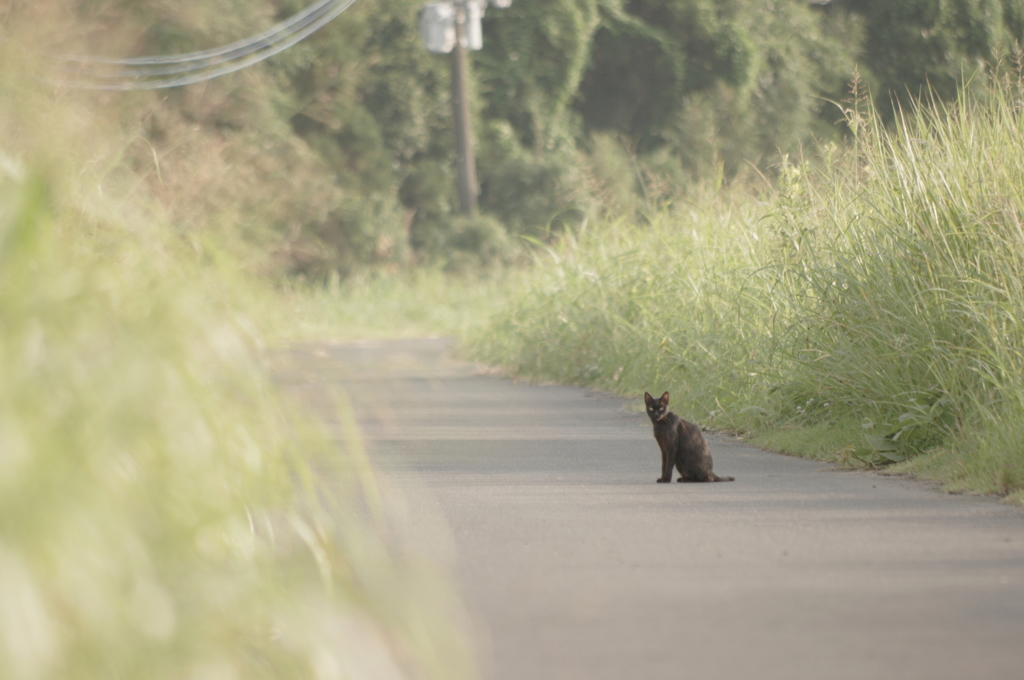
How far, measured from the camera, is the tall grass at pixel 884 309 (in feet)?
20.0

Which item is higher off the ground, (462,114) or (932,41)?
(932,41)

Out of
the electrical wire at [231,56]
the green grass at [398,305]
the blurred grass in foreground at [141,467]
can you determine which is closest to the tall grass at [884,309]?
the blurred grass in foreground at [141,467]

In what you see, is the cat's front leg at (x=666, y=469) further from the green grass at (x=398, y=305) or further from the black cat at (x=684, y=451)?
the green grass at (x=398, y=305)

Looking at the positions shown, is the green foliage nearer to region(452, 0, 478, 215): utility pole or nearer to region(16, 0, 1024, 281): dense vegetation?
region(16, 0, 1024, 281): dense vegetation

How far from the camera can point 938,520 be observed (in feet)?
16.8

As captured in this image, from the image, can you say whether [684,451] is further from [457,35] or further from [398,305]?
[457,35]

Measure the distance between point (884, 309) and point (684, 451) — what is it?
4.61 feet

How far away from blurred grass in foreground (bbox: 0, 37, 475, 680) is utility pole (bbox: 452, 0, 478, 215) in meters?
26.9

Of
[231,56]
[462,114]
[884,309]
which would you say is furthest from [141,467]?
[462,114]

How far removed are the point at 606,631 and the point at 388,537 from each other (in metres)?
1.62

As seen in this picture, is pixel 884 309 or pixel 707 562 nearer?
pixel 707 562

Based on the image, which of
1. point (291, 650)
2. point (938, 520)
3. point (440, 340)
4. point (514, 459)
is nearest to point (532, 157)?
point (440, 340)

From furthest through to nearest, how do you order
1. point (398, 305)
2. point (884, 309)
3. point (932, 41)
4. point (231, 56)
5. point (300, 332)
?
point (231, 56), point (398, 305), point (932, 41), point (884, 309), point (300, 332)

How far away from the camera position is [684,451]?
6.34m
